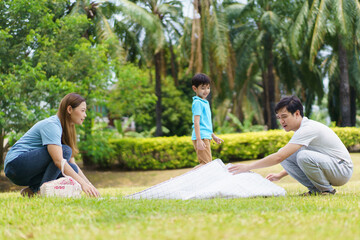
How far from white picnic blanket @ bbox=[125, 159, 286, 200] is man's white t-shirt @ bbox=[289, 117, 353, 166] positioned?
26.7 inches

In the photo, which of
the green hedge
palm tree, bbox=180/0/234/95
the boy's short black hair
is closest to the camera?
the boy's short black hair

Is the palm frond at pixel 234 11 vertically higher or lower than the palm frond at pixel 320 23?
higher

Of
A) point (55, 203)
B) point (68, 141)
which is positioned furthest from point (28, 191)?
point (55, 203)

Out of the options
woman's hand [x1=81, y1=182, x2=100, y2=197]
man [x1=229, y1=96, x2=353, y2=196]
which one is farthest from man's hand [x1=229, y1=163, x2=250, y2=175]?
woman's hand [x1=81, y1=182, x2=100, y2=197]

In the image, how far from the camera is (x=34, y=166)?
499 cm

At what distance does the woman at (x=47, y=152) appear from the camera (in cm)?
485

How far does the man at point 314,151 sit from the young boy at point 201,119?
5.97 ft

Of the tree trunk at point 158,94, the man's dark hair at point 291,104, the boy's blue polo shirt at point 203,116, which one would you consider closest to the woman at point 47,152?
the boy's blue polo shirt at point 203,116

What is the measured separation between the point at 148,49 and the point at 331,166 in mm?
19475

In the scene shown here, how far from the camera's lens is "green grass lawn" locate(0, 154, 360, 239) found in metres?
2.69

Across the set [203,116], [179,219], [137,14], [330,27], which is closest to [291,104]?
[203,116]

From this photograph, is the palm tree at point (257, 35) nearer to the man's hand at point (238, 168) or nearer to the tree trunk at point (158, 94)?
the tree trunk at point (158, 94)

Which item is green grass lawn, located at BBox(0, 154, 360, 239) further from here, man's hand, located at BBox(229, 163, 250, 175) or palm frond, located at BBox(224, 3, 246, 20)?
palm frond, located at BBox(224, 3, 246, 20)

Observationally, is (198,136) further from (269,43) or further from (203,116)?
(269,43)
